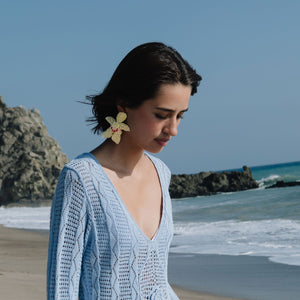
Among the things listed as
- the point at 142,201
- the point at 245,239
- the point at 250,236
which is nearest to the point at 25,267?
the point at 245,239

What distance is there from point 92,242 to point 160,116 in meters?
0.44

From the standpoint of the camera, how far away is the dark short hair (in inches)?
65.7

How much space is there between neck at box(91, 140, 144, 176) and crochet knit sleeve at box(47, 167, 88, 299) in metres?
0.17

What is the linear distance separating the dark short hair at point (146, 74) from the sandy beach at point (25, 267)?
416 cm

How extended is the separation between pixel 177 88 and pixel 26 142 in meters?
38.5

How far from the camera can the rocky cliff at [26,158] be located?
115 ft

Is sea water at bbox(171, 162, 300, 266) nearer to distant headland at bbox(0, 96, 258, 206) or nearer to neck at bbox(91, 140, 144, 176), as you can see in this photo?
neck at bbox(91, 140, 144, 176)

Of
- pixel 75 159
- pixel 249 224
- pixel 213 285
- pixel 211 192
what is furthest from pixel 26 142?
pixel 75 159

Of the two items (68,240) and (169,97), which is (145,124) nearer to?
(169,97)

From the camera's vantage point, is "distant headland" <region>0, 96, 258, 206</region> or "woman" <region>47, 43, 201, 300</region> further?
"distant headland" <region>0, 96, 258, 206</region>

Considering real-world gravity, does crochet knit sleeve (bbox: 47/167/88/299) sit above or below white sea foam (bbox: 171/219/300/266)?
above

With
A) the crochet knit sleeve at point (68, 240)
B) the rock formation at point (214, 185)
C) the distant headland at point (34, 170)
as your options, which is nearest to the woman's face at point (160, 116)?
the crochet knit sleeve at point (68, 240)

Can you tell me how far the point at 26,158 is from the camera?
123ft

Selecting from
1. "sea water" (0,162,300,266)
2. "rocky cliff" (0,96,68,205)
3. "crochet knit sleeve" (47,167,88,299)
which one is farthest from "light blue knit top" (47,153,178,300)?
"rocky cliff" (0,96,68,205)
